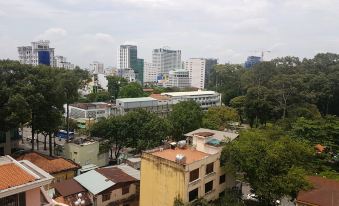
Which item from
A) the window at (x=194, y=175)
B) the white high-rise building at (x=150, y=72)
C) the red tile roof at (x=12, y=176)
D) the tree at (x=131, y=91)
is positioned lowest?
the window at (x=194, y=175)

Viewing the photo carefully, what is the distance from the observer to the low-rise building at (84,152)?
31.7 metres

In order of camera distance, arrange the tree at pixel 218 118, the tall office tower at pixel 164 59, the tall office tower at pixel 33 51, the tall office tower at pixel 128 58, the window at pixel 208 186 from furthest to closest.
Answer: the tall office tower at pixel 164 59
the tall office tower at pixel 128 58
the tall office tower at pixel 33 51
the tree at pixel 218 118
the window at pixel 208 186

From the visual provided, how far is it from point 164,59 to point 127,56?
18.6 m

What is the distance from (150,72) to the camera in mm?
167250

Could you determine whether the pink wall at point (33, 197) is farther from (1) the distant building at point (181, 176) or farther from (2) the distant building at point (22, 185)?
(1) the distant building at point (181, 176)

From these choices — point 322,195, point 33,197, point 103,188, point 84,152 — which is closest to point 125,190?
point 103,188

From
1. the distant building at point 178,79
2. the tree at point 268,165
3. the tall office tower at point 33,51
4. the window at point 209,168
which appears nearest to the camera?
the tree at point 268,165

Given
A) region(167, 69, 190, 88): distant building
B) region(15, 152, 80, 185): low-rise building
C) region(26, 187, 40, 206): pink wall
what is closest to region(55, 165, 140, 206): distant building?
region(15, 152, 80, 185): low-rise building

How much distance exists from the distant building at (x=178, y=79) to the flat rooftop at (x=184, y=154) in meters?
101

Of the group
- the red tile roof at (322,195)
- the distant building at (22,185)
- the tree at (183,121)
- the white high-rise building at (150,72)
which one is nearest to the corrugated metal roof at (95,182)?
the distant building at (22,185)

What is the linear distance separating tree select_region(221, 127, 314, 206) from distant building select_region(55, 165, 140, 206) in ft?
22.7

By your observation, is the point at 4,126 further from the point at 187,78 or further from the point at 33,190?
the point at 187,78

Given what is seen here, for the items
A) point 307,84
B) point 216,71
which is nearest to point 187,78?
point 216,71

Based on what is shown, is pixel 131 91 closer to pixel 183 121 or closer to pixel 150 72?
pixel 183 121
